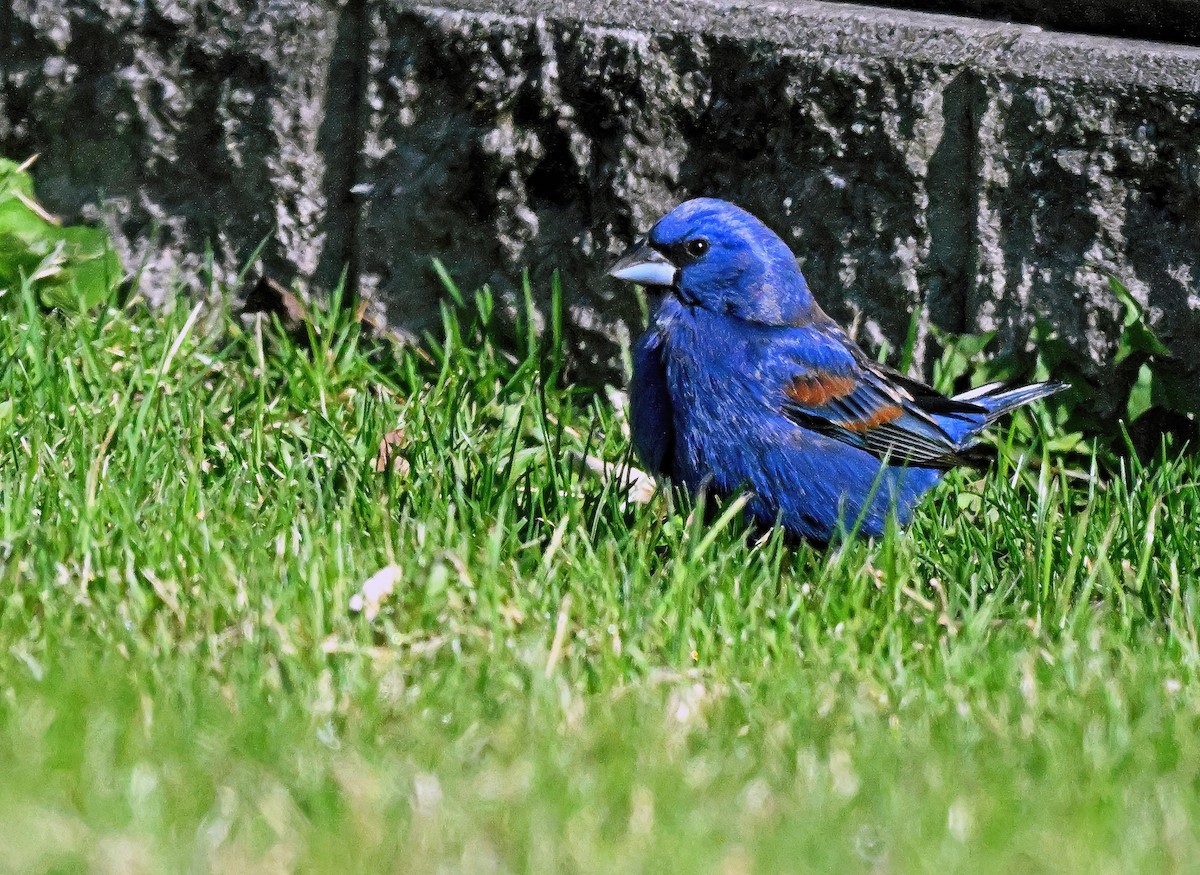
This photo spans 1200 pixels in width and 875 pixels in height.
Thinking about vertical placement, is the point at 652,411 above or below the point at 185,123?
below

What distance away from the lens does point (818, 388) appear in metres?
3.43

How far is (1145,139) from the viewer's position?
376cm

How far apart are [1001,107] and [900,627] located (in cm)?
147

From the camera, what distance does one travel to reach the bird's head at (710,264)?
11.3 feet

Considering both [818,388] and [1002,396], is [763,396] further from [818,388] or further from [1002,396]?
[1002,396]

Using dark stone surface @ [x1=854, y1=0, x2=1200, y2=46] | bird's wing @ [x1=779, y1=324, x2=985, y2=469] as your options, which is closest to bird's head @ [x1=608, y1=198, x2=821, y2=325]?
bird's wing @ [x1=779, y1=324, x2=985, y2=469]

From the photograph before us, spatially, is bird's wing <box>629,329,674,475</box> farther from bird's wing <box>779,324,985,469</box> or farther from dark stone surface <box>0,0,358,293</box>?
dark stone surface <box>0,0,358,293</box>

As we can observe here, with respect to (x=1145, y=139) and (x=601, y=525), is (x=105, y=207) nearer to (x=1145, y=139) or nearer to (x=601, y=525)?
(x=601, y=525)

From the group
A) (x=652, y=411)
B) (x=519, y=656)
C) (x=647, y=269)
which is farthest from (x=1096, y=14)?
(x=519, y=656)

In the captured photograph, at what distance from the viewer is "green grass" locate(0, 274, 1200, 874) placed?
82.4 inches

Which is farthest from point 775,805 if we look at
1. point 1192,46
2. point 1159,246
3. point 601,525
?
point 1192,46

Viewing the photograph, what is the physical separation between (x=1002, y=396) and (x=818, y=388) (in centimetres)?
58

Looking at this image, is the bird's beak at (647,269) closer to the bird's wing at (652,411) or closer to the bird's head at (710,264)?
the bird's head at (710,264)

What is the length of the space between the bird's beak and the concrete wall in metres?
0.60
